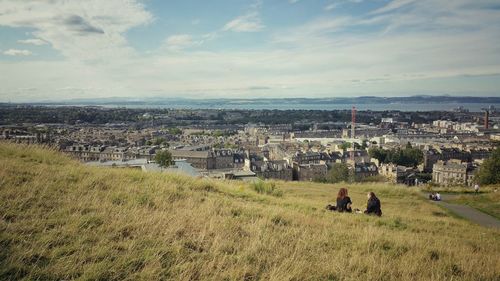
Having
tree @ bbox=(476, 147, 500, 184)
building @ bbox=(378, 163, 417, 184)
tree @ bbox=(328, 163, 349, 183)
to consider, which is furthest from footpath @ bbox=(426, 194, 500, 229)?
building @ bbox=(378, 163, 417, 184)

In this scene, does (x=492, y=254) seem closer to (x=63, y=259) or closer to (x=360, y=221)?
(x=360, y=221)

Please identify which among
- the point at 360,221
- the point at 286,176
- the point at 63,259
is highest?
the point at 63,259

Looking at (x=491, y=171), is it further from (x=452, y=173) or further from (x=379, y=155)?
(x=379, y=155)

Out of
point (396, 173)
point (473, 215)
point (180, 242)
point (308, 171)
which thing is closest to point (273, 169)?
point (308, 171)

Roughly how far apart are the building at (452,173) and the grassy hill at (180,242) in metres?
54.3

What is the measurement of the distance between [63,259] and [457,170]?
63.7 m

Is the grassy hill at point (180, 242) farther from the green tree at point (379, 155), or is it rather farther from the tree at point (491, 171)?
the green tree at point (379, 155)

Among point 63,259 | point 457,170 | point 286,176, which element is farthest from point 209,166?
point 63,259

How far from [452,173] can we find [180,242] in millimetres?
62382

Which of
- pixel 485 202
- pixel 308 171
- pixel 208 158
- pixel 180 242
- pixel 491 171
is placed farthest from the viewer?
pixel 208 158

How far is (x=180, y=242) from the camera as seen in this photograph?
5078 millimetres

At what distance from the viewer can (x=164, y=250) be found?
470 cm

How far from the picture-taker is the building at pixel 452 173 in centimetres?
Result: 5659

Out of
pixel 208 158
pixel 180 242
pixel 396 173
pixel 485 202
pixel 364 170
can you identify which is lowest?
pixel 364 170
